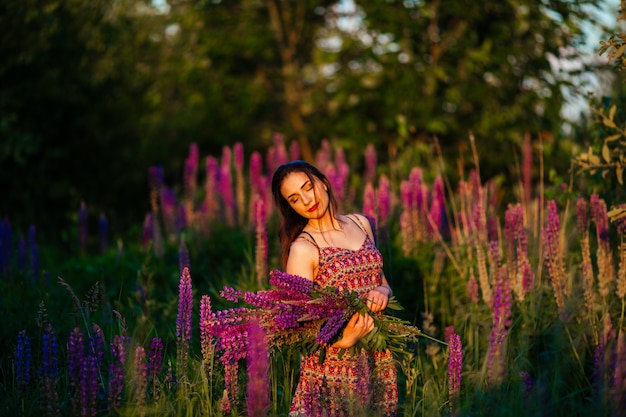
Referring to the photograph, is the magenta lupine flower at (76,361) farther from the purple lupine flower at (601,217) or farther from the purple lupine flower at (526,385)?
the purple lupine flower at (601,217)

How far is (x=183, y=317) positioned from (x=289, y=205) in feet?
2.69

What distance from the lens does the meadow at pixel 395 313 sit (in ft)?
10.5

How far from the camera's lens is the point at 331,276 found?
3561 millimetres

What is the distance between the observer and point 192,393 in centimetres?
345

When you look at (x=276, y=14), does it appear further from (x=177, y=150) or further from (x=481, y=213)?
(x=481, y=213)

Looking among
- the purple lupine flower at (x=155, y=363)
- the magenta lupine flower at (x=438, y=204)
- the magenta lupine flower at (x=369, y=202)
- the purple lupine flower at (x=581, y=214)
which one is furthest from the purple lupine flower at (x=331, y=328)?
the magenta lupine flower at (x=438, y=204)

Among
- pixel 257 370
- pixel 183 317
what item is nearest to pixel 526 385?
pixel 257 370

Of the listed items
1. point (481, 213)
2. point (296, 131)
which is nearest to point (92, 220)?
point (296, 131)

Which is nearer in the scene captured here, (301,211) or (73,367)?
(73,367)

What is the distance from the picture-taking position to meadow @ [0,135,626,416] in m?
3.19

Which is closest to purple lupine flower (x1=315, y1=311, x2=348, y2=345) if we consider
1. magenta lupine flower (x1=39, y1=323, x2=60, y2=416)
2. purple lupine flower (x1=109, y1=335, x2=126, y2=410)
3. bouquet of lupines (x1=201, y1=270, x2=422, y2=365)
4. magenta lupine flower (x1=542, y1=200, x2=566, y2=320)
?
bouquet of lupines (x1=201, y1=270, x2=422, y2=365)

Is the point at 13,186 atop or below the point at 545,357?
atop

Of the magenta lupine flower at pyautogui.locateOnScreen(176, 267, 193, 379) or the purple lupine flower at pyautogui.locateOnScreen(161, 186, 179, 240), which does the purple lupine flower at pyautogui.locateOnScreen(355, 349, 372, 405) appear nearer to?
the magenta lupine flower at pyautogui.locateOnScreen(176, 267, 193, 379)

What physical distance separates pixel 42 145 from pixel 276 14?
16.3 ft
